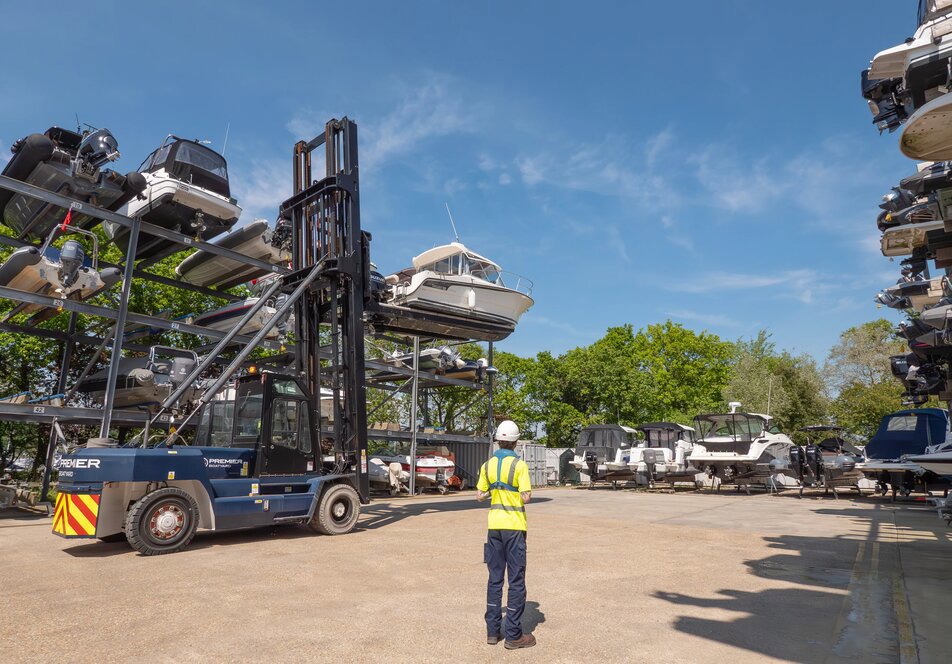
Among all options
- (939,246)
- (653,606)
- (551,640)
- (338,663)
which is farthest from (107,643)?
(939,246)

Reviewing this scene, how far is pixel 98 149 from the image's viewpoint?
518 inches

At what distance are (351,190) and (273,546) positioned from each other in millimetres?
6635

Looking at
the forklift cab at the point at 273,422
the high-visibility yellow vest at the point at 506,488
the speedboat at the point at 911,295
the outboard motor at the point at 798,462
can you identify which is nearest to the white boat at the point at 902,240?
the speedboat at the point at 911,295

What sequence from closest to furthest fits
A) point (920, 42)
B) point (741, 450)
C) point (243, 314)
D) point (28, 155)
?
point (920, 42), point (28, 155), point (243, 314), point (741, 450)

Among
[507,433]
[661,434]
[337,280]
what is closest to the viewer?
[507,433]

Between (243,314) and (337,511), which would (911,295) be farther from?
(243,314)

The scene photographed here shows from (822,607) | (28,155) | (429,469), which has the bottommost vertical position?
(822,607)

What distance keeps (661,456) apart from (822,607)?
1620 cm

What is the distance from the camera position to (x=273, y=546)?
8.84 m

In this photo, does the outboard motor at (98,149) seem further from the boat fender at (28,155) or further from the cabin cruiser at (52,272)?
the cabin cruiser at (52,272)

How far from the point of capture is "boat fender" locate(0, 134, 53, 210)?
42.1ft

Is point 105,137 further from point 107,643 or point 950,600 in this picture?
point 950,600

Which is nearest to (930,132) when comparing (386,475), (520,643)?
(520,643)

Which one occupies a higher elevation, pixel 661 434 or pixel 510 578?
pixel 661 434
